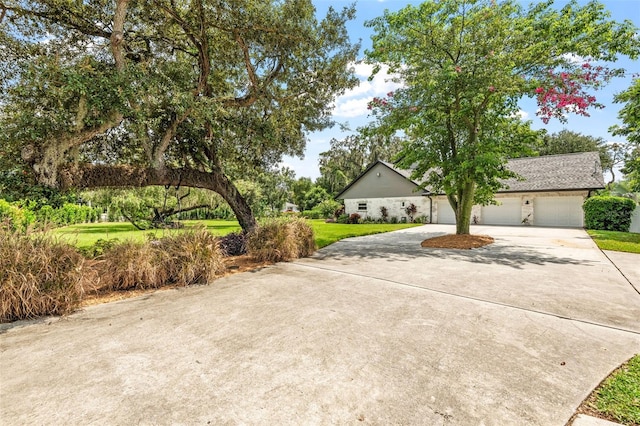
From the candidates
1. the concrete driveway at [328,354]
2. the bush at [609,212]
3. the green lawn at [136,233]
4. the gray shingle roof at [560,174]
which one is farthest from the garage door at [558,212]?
the concrete driveway at [328,354]

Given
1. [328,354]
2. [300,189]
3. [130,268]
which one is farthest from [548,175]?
[300,189]

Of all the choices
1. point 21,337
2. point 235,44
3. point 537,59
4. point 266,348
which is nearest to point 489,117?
point 537,59

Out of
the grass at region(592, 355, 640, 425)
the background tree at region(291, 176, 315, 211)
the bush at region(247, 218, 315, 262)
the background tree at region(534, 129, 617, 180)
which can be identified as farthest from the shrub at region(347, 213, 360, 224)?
the background tree at region(534, 129, 617, 180)

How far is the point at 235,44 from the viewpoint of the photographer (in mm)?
6930

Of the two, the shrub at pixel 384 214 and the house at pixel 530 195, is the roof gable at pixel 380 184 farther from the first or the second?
the shrub at pixel 384 214

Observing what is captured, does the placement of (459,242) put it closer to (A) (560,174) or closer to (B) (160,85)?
(B) (160,85)

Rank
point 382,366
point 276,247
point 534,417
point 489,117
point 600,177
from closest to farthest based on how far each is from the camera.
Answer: point 534,417
point 382,366
point 276,247
point 489,117
point 600,177

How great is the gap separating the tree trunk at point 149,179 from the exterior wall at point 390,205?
16308mm

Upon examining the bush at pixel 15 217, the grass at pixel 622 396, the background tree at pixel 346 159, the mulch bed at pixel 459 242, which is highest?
the background tree at pixel 346 159

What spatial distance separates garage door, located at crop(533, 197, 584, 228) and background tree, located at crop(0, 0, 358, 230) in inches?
651

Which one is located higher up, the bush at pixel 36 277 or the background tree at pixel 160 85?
the background tree at pixel 160 85

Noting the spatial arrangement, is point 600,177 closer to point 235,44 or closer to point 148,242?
point 235,44

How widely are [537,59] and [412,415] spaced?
10.8 m

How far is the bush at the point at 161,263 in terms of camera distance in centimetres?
515
